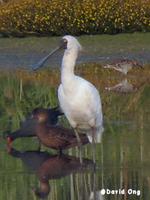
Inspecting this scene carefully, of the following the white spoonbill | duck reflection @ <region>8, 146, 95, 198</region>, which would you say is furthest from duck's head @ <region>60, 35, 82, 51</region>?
duck reflection @ <region>8, 146, 95, 198</region>

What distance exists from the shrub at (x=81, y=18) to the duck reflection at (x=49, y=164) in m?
15.8

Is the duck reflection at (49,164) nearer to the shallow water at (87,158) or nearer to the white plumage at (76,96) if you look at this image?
the shallow water at (87,158)

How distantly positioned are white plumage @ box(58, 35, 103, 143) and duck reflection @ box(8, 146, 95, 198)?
16.9 inches

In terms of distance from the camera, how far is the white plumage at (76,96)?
10750 mm

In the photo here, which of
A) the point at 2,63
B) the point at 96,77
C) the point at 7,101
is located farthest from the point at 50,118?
the point at 2,63

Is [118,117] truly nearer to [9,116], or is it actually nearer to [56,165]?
[9,116]

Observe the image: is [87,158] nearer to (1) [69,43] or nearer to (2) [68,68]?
(2) [68,68]

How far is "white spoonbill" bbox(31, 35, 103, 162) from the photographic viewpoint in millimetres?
10742

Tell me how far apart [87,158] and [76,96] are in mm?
651

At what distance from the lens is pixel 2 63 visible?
23.7 metres

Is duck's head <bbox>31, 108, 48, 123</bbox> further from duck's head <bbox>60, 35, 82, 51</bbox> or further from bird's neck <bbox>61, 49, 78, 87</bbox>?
duck's head <bbox>60, 35, 82, 51</bbox>

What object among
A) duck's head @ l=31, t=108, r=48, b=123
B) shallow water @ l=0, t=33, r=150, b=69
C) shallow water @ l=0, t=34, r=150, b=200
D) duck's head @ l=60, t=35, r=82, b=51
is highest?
duck's head @ l=60, t=35, r=82, b=51

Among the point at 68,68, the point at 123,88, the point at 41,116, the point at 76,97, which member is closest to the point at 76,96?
the point at 76,97

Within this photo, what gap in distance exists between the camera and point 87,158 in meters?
10.9
